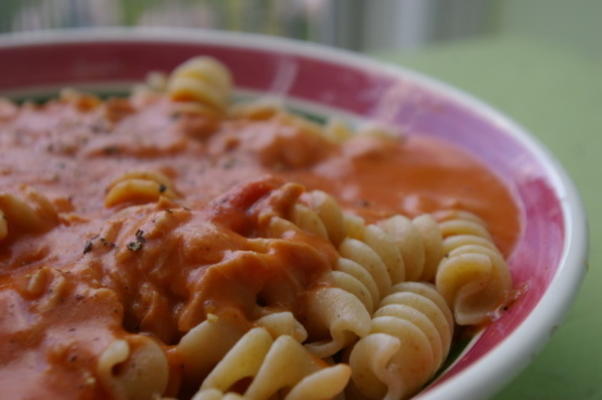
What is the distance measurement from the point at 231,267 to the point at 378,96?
5.40 ft

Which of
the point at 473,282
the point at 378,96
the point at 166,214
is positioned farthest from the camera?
the point at 378,96

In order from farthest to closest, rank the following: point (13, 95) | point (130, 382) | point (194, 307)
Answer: point (13, 95) < point (194, 307) < point (130, 382)

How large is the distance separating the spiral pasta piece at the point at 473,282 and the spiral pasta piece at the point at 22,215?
1.06 metres

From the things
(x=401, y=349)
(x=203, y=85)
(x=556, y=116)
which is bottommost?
(x=556, y=116)

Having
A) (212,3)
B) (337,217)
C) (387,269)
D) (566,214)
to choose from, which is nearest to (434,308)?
(387,269)

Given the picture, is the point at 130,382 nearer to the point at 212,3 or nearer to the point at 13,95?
the point at 13,95

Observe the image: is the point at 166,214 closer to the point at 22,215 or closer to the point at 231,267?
the point at 231,267

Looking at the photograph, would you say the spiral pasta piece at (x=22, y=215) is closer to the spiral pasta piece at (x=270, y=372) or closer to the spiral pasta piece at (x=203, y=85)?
the spiral pasta piece at (x=270, y=372)

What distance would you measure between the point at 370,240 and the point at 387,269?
9 cm

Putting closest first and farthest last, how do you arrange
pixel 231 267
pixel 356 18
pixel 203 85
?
pixel 231 267 → pixel 203 85 → pixel 356 18

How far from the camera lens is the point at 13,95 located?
342cm

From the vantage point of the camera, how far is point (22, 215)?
2100 millimetres

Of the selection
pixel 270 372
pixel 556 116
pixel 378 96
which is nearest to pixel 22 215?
pixel 270 372

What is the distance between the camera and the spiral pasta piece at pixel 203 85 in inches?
123
